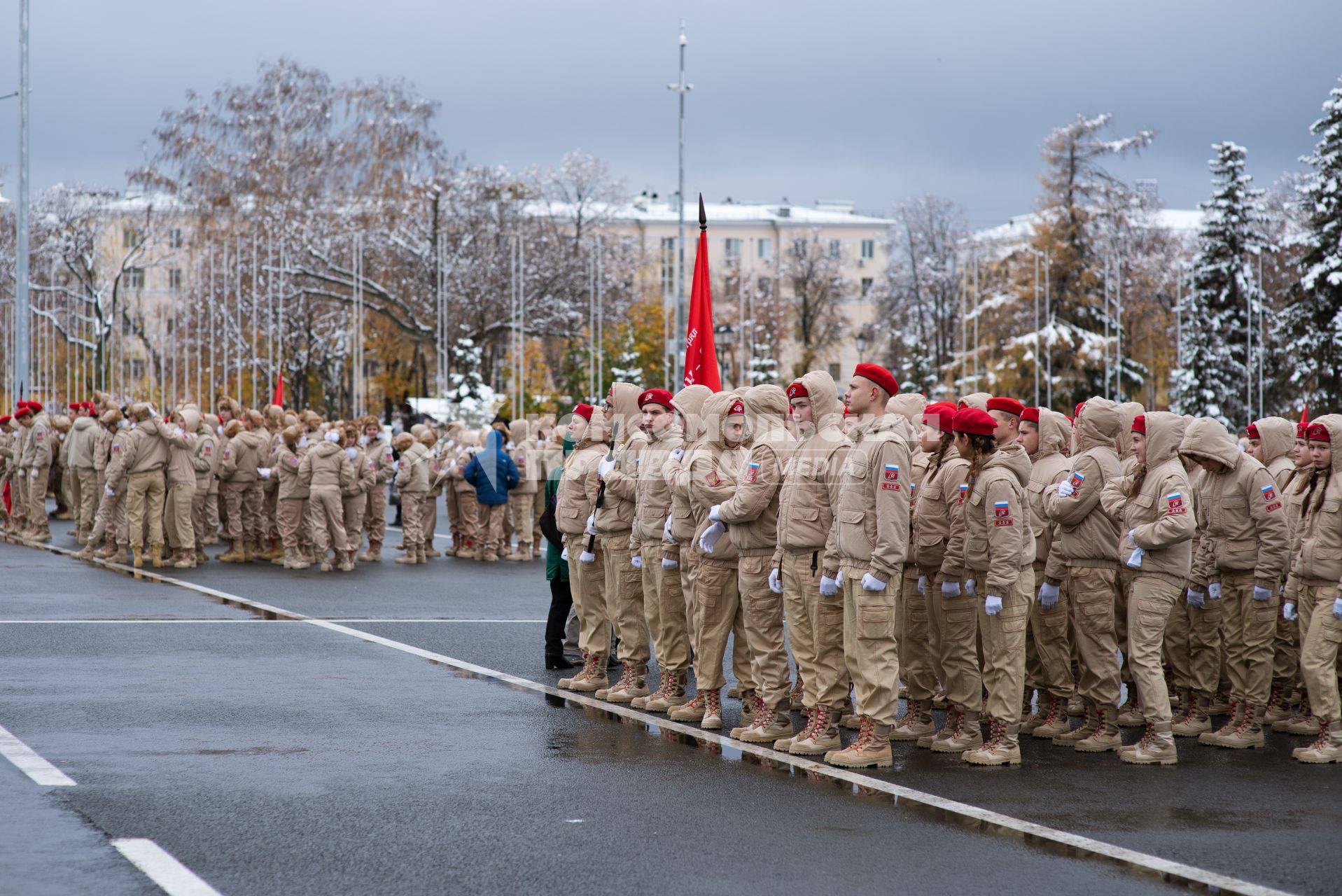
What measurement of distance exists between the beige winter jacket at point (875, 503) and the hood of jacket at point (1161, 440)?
1795 millimetres

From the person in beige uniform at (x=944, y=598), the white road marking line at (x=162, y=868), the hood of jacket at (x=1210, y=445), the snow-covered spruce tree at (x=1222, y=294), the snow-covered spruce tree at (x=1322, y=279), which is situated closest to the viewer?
the white road marking line at (x=162, y=868)

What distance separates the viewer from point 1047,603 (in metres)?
9.77

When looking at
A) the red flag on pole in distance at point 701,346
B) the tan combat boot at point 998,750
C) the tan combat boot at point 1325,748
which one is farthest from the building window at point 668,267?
the tan combat boot at point 998,750

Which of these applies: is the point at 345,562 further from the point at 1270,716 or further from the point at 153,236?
the point at 153,236

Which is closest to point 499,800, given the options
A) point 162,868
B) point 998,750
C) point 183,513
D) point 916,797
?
point 162,868

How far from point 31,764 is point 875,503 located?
4886 millimetres

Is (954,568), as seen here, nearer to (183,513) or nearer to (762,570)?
(762,570)

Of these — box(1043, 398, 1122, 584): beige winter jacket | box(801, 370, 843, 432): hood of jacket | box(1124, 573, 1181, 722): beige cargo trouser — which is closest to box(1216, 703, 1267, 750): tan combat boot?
box(1124, 573, 1181, 722): beige cargo trouser

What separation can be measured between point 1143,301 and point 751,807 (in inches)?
2099

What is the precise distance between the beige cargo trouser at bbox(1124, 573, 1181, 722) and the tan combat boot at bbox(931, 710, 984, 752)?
1.00 metres

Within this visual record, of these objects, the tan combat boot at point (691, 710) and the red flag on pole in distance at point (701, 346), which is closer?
the tan combat boot at point (691, 710)

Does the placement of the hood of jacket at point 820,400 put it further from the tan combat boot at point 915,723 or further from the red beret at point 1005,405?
the tan combat boot at point 915,723

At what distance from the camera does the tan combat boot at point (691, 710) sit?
10125 mm

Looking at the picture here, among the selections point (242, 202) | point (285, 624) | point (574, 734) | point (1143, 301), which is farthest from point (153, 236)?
point (574, 734)
